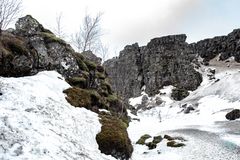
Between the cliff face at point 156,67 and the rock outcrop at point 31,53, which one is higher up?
the cliff face at point 156,67

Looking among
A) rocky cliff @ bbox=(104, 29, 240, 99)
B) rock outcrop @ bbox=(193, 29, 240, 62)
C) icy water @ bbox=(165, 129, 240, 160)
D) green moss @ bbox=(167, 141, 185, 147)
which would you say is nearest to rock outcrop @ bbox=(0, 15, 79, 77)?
green moss @ bbox=(167, 141, 185, 147)

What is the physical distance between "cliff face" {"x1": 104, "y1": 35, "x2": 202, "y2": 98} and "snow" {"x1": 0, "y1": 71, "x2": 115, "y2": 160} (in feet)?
246

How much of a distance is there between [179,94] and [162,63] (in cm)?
1718

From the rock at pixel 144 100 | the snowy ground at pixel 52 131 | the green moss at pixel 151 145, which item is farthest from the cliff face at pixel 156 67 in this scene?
the snowy ground at pixel 52 131

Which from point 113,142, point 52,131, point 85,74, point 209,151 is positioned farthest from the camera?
point 85,74

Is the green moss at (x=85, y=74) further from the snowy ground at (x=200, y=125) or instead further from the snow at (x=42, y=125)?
the snow at (x=42, y=125)

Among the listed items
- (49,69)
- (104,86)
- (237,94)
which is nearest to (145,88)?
(237,94)

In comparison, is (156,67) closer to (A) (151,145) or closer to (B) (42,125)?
(A) (151,145)

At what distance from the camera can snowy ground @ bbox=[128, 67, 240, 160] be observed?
2028 centimetres

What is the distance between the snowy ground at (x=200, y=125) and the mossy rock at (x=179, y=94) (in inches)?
68.9

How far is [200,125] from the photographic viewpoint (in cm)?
4131

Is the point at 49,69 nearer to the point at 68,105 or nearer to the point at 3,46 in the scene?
the point at 3,46

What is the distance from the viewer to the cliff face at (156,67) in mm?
96312

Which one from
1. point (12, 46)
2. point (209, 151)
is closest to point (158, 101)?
point (209, 151)
